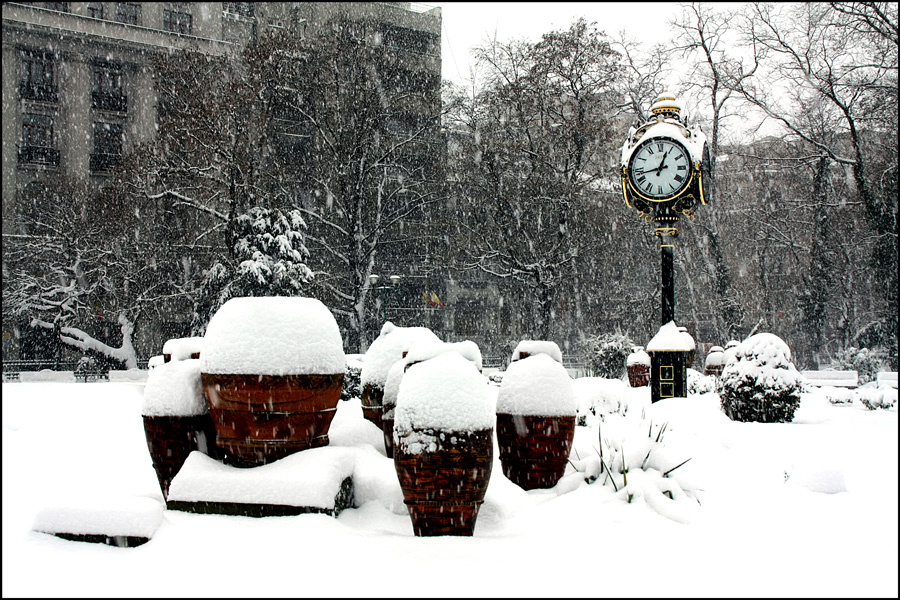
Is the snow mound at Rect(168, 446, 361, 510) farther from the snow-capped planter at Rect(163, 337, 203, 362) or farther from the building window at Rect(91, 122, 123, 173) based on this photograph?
the building window at Rect(91, 122, 123, 173)

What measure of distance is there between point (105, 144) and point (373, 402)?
3338 centimetres

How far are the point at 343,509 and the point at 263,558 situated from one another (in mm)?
1038

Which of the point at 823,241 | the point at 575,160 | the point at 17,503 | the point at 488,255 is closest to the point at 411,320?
the point at 488,255

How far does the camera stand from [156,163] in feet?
72.9

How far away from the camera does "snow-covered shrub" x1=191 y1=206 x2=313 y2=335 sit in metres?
20.6

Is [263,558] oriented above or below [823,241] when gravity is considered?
below

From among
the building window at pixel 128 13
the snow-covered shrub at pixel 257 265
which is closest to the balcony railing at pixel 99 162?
the building window at pixel 128 13


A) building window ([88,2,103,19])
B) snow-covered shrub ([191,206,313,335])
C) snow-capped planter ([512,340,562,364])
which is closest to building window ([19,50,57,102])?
building window ([88,2,103,19])

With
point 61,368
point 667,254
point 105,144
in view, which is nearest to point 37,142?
point 105,144

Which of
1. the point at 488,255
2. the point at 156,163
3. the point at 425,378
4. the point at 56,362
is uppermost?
the point at 156,163

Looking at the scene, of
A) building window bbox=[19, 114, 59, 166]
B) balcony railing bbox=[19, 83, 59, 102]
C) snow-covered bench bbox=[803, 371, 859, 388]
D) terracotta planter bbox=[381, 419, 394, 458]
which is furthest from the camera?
balcony railing bbox=[19, 83, 59, 102]

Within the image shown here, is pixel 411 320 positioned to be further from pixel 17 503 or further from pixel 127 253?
pixel 17 503

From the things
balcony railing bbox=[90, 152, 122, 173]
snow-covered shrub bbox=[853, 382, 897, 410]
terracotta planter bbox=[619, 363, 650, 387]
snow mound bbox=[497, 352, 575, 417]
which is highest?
balcony railing bbox=[90, 152, 122, 173]

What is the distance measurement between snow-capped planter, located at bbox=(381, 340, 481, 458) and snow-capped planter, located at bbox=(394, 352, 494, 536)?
1.46 feet
